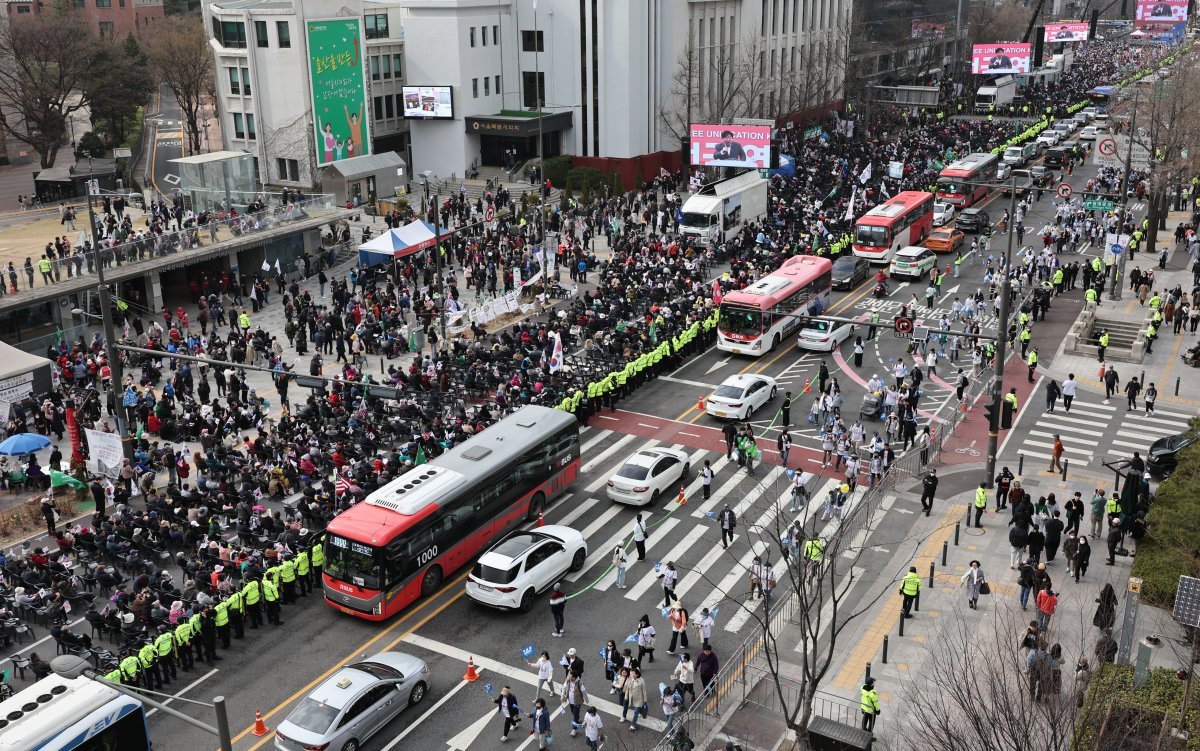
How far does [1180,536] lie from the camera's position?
81.2ft

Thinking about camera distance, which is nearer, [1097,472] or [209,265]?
[1097,472]

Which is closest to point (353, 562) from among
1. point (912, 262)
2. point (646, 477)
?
point (646, 477)

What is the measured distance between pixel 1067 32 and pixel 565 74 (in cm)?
7788

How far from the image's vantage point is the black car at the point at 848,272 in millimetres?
54094

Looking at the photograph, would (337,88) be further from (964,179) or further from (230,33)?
(964,179)

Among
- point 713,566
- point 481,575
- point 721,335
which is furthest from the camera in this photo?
point 721,335

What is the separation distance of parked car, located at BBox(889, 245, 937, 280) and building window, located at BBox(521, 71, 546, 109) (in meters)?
35.8

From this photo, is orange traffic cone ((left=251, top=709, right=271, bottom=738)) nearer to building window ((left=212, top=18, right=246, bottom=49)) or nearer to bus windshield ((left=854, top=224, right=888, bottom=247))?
bus windshield ((left=854, top=224, right=888, bottom=247))

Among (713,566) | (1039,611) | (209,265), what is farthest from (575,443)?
(209,265)

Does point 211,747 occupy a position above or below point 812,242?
below

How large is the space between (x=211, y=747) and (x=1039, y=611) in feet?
59.7

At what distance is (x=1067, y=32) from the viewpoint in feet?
422

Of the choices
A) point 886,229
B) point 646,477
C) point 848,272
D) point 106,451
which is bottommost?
point 646,477

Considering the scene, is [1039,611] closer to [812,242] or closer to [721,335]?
[721,335]
